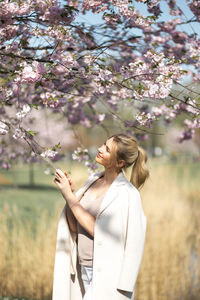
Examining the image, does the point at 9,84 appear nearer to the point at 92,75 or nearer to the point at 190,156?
the point at 92,75

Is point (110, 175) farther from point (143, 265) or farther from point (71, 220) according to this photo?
point (143, 265)

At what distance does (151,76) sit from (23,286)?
12.3ft

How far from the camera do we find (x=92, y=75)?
3.17 meters

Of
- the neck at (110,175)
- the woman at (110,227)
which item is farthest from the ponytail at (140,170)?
the neck at (110,175)

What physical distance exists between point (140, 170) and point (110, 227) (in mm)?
464

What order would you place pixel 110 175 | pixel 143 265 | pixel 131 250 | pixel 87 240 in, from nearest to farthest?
1. pixel 131 250
2. pixel 87 240
3. pixel 110 175
4. pixel 143 265

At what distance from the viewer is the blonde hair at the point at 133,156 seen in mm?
2910

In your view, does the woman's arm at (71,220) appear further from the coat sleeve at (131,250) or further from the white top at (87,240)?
the coat sleeve at (131,250)

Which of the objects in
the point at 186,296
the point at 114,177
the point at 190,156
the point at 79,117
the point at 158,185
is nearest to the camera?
the point at 114,177

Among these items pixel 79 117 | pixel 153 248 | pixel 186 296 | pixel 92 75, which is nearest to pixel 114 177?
pixel 92 75

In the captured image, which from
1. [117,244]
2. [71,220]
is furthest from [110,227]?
[71,220]

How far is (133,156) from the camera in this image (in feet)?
9.69

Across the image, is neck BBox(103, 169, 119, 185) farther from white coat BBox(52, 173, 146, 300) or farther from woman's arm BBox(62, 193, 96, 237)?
woman's arm BBox(62, 193, 96, 237)

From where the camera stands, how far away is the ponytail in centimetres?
296
